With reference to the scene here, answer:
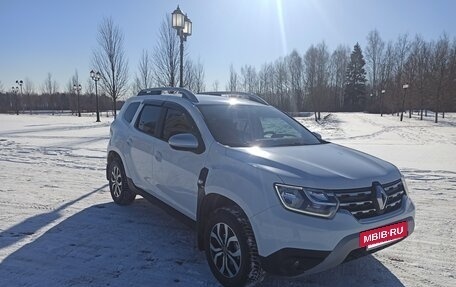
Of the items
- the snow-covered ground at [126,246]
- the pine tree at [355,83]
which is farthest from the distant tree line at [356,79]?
the snow-covered ground at [126,246]

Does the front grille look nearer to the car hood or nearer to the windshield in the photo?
the car hood

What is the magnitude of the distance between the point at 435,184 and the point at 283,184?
19.8 feet

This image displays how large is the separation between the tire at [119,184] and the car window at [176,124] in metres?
1.52

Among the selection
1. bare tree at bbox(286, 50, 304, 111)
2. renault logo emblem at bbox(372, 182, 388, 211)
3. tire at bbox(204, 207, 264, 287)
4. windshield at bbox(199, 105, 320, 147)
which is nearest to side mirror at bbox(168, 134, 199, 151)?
windshield at bbox(199, 105, 320, 147)

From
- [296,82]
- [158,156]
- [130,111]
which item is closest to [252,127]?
[158,156]

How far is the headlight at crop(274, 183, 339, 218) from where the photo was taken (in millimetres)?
2779

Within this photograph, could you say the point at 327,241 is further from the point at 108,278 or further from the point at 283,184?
the point at 108,278

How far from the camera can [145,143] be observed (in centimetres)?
483

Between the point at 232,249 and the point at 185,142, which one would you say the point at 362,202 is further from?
the point at 185,142

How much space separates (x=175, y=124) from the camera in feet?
14.3

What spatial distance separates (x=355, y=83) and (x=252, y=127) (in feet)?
277

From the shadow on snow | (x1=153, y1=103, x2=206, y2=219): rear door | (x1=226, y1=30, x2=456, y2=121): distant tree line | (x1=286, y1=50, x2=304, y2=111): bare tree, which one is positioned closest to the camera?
the shadow on snow

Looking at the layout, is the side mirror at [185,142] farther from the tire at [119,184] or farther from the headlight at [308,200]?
the tire at [119,184]

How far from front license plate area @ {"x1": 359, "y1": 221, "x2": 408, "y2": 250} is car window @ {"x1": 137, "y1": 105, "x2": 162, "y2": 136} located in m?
2.93
